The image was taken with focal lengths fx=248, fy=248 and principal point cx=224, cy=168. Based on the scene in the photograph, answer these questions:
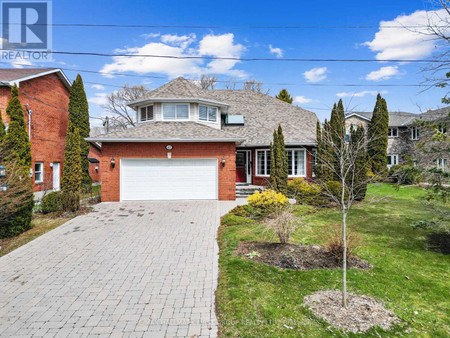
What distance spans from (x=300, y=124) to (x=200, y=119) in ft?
27.0

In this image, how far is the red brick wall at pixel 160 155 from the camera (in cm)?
1340

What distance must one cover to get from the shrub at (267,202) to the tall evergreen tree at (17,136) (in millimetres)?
8990

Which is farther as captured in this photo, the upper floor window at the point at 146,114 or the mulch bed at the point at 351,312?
the upper floor window at the point at 146,114

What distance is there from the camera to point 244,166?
18281mm

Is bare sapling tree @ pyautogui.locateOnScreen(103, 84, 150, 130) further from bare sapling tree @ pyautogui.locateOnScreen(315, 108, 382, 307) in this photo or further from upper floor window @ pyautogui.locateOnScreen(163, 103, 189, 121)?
bare sapling tree @ pyautogui.locateOnScreen(315, 108, 382, 307)

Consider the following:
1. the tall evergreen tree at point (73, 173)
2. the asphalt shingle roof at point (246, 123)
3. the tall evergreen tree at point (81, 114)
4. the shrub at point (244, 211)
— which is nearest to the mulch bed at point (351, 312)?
the shrub at point (244, 211)

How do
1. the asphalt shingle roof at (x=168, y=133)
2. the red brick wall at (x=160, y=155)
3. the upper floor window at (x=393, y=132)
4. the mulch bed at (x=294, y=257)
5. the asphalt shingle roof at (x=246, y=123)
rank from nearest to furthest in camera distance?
the mulch bed at (x=294, y=257), the asphalt shingle roof at (x=168, y=133), the red brick wall at (x=160, y=155), the asphalt shingle roof at (x=246, y=123), the upper floor window at (x=393, y=132)

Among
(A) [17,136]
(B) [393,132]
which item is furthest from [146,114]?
(B) [393,132]

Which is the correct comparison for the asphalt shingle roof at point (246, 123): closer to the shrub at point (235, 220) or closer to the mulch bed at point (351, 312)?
the shrub at point (235, 220)

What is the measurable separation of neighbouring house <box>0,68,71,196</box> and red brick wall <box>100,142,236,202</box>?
18.5ft

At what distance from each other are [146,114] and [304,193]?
10964 millimetres

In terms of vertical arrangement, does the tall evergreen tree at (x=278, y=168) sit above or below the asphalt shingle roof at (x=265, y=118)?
below

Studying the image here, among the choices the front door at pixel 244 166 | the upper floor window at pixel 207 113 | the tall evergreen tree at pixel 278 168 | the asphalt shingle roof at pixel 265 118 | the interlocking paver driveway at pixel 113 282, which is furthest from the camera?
the front door at pixel 244 166

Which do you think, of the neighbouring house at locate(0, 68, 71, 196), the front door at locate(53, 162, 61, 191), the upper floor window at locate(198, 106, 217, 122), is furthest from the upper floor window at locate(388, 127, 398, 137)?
the front door at locate(53, 162, 61, 191)
